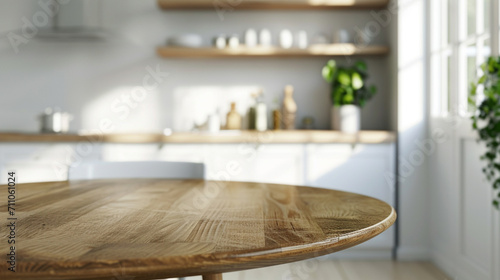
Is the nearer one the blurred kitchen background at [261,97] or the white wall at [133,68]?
the blurred kitchen background at [261,97]

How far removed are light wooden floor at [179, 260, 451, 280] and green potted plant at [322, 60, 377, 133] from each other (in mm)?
916

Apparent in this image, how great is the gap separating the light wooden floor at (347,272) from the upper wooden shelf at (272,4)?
1830 millimetres

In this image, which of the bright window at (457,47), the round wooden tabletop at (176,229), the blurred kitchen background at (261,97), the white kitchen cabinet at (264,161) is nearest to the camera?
the round wooden tabletop at (176,229)

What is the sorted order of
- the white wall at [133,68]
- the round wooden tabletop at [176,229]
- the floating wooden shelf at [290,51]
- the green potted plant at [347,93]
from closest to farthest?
the round wooden tabletop at [176,229] < the green potted plant at [347,93] < the floating wooden shelf at [290,51] < the white wall at [133,68]

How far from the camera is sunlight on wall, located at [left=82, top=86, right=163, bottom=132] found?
146 inches

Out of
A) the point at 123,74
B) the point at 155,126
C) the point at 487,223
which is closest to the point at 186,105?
the point at 155,126

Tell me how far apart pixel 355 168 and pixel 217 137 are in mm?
938

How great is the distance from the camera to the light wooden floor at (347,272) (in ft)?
8.91

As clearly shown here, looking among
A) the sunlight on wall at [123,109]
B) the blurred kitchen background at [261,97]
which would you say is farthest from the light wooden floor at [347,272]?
the sunlight on wall at [123,109]

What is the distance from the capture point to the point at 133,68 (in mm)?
3723

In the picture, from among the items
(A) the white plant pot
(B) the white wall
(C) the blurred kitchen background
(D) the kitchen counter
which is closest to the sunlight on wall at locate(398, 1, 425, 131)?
(C) the blurred kitchen background

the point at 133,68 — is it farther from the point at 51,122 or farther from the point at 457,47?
the point at 457,47

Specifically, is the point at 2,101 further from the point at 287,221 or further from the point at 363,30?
the point at 287,221

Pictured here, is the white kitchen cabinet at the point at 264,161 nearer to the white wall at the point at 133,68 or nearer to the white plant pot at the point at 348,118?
the white plant pot at the point at 348,118
